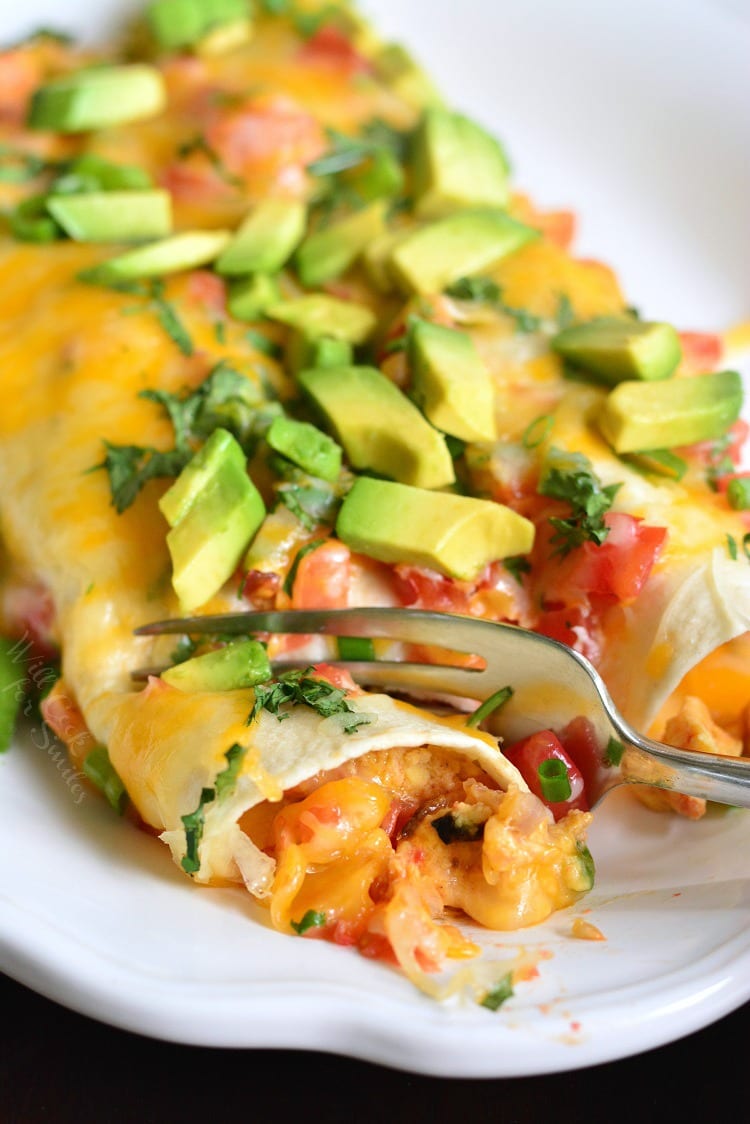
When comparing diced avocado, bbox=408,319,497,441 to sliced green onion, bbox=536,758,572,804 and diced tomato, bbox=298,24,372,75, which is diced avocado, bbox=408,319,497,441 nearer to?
sliced green onion, bbox=536,758,572,804

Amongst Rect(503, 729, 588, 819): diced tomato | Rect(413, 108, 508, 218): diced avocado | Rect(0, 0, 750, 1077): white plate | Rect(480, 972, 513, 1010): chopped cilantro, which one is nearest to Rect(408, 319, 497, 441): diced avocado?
Rect(503, 729, 588, 819): diced tomato

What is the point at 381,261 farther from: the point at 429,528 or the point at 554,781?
the point at 554,781

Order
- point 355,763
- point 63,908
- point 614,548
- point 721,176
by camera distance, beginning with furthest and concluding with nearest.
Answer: point 721,176 → point 614,548 → point 355,763 → point 63,908

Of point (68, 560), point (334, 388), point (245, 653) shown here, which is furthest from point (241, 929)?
point (334, 388)

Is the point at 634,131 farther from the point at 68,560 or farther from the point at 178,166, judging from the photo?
the point at 68,560

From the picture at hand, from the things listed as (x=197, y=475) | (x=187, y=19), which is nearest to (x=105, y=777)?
(x=197, y=475)

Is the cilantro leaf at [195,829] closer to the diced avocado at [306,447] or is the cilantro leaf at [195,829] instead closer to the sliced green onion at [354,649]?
the sliced green onion at [354,649]

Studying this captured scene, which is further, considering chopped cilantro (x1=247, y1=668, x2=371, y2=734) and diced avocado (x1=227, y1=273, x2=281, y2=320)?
diced avocado (x1=227, y1=273, x2=281, y2=320)

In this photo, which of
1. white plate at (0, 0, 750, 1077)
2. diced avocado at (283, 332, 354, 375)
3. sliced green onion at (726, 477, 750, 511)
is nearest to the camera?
white plate at (0, 0, 750, 1077)
